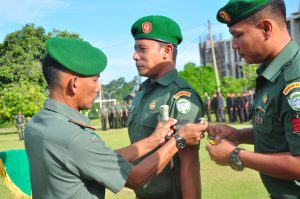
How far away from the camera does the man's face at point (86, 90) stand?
2160mm

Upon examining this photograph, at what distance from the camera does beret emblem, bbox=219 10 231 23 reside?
90.7 inches

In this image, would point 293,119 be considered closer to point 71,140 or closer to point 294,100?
point 294,100

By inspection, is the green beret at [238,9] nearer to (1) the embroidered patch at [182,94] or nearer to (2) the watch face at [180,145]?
(1) the embroidered patch at [182,94]

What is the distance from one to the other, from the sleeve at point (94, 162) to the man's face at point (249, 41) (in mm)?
989

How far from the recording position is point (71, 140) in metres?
1.97

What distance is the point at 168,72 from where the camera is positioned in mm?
3051

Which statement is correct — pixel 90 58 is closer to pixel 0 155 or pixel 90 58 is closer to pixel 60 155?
pixel 60 155

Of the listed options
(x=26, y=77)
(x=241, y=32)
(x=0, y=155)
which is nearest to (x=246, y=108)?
(x=0, y=155)

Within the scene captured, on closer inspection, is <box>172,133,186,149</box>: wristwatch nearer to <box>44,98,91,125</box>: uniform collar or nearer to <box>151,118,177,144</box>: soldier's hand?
<box>151,118,177,144</box>: soldier's hand

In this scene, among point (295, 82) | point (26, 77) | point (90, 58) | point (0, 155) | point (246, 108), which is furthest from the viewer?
point (26, 77)

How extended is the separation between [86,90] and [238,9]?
1013 mm

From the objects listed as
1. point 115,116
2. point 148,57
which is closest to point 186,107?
point 148,57

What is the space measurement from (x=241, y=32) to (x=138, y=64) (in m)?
1.04

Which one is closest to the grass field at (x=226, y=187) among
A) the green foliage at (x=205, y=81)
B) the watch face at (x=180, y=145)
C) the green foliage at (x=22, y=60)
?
the watch face at (x=180, y=145)
